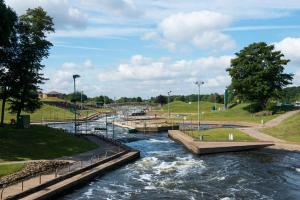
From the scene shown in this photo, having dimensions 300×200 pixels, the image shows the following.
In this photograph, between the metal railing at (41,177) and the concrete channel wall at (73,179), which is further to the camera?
the metal railing at (41,177)

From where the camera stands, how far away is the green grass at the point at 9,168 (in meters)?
44.7

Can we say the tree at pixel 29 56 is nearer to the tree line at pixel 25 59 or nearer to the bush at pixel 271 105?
the tree line at pixel 25 59

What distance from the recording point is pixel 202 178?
50406 millimetres

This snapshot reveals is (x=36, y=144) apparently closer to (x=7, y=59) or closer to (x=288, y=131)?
(x=7, y=59)


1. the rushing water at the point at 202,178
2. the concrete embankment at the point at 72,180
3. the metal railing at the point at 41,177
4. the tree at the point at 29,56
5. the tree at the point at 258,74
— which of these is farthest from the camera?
the tree at the point at 258,74

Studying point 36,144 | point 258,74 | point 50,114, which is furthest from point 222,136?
point 50,114

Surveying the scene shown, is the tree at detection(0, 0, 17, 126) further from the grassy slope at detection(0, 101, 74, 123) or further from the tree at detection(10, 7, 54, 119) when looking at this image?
the grassy slope at detection(0, 101, 74, 123)

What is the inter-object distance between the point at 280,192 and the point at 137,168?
62.9ft

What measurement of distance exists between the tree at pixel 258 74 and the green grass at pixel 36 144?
243ft

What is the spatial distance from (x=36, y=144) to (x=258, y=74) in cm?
8593

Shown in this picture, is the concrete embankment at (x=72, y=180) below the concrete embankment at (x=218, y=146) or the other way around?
below

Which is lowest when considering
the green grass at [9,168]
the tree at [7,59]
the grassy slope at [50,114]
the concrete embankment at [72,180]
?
the concrete embankment at [72,180]

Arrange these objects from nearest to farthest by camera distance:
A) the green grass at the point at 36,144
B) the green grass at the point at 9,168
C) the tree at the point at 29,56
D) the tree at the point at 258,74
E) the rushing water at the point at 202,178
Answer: the rushing water at the point at 202,178, the green grass at the point at 9,168, the green grass at the point at 36,144, the tree at the point at 29,56, the tree at the point at 258,74

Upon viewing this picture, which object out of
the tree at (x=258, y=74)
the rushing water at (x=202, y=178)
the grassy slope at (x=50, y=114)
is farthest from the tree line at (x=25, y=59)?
the grassy slope at (x=50, y=114)
